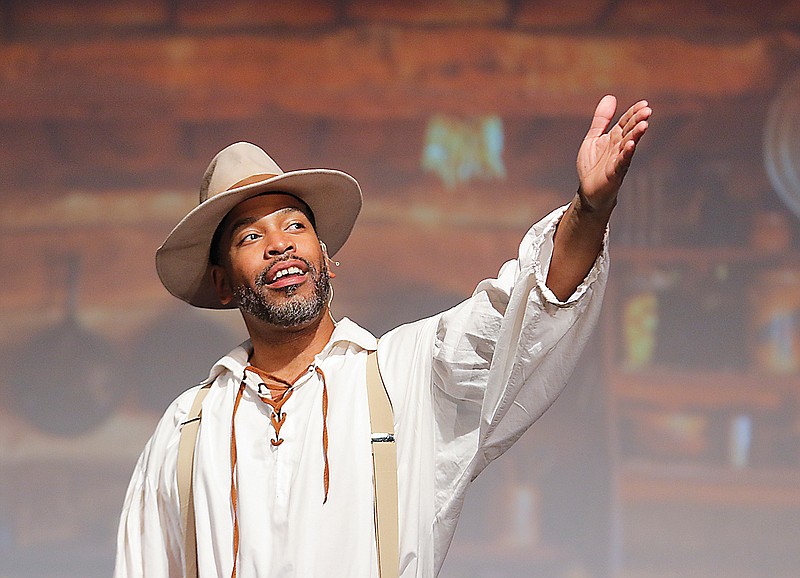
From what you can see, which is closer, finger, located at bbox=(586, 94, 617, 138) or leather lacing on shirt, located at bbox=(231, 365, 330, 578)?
finger, located at bbox=(586, 94, 617, 138)

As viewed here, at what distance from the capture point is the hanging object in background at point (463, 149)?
3.12 m

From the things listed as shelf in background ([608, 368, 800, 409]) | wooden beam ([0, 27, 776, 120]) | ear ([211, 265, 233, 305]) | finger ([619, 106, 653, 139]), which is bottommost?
shelf in background ([608, 368, 800, 409])

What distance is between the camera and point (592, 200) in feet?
4.27

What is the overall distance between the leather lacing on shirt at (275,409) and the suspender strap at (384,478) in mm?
72

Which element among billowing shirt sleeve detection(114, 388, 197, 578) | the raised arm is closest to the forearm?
the raised arm

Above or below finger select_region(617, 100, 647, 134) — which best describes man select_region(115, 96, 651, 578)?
below

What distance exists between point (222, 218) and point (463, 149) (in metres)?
1.39

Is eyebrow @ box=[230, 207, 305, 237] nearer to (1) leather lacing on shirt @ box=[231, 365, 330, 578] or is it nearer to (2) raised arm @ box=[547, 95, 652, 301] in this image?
(1) leather lacing on shirt @ box=[231, 365, 330, 578]

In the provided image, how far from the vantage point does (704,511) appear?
289cm

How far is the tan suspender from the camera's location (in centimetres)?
156

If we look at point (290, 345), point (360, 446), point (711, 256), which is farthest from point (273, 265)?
point (711, 256)

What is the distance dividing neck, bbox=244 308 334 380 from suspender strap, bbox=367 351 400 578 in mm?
153

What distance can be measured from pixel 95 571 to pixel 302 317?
1642 mm

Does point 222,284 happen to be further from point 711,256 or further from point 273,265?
point 711,256
